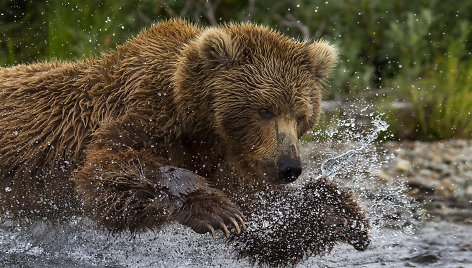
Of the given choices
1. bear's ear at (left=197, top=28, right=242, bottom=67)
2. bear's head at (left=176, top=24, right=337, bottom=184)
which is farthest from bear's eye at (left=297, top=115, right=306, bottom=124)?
bear's ear at (left=197, top=28, right=242, bottom=67)

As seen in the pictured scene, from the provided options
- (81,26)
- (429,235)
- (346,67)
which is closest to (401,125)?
(346,67)

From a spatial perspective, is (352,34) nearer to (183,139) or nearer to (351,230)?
(351,230)

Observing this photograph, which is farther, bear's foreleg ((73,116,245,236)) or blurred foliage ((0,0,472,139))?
blurred foliage ((0,0,472,139))

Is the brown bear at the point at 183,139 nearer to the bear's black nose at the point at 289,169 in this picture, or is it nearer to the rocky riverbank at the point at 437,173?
the bear's black nose at the point at 289,169

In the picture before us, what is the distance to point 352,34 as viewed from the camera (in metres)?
9.38

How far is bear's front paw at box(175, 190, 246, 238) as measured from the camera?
11.7 ft

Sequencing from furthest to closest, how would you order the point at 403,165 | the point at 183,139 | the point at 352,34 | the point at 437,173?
the point at 352,34 < the point at 403,165 < the point at 437,173 < the point at 183,139

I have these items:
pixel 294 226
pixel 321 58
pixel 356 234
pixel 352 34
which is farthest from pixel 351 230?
pixel 352 34

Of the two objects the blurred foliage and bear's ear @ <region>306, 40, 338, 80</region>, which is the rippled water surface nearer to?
bear's ear @ <region>306, 40, 338, 80</region>

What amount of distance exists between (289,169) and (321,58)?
0.94 meters

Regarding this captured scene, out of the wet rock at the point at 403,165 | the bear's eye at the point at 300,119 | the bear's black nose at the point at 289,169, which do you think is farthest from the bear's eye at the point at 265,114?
the wet rock at the point at 403,165

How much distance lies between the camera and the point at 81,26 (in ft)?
26.2

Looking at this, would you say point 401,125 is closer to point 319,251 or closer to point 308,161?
point 308,161

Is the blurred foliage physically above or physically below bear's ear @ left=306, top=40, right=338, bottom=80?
above
